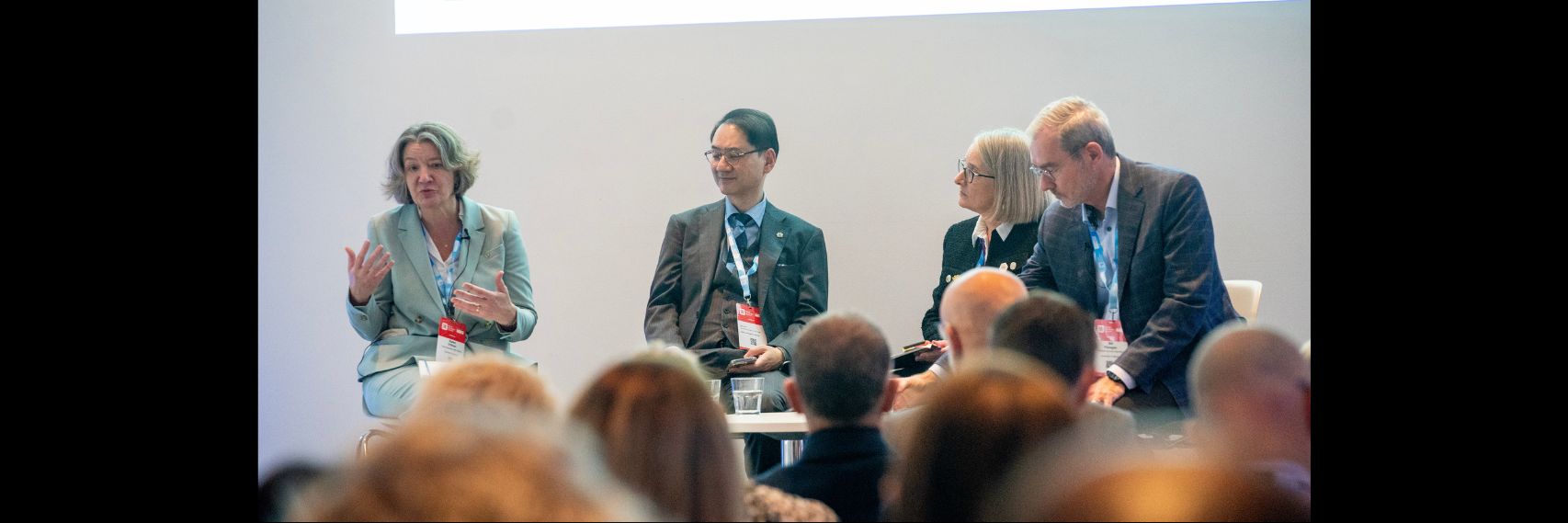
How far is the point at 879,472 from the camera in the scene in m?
2.16

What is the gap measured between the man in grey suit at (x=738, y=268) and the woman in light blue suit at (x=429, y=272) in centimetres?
53

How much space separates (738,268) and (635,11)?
4.25 feet

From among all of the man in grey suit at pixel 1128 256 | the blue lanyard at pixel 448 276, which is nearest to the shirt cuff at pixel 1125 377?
the man in grey suit at pixel 1128 256

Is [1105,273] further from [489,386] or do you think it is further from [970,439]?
[489,386]

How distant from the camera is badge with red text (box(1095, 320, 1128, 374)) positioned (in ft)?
12.0

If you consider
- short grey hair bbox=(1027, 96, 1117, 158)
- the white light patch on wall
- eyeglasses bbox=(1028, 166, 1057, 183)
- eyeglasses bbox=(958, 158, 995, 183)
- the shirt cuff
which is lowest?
the shirt cuff

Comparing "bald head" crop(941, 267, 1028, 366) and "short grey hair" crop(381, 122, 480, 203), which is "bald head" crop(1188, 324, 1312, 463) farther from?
"short grey hair" crop(381, 122, 480, 203)

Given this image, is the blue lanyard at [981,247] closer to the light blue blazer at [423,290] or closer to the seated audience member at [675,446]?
the light blue blazer at [423,290]

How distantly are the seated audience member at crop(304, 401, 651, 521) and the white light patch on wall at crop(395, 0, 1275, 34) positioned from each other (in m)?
3.88

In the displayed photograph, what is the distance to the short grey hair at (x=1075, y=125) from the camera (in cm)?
383

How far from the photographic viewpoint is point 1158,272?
12.2ft

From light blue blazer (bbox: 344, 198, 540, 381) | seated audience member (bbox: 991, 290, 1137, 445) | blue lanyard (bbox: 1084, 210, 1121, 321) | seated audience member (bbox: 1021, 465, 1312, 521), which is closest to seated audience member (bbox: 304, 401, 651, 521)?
seated audience member (bbox: 1021, 465, 1312, 521)

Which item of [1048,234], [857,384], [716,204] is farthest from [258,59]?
[857,384]
